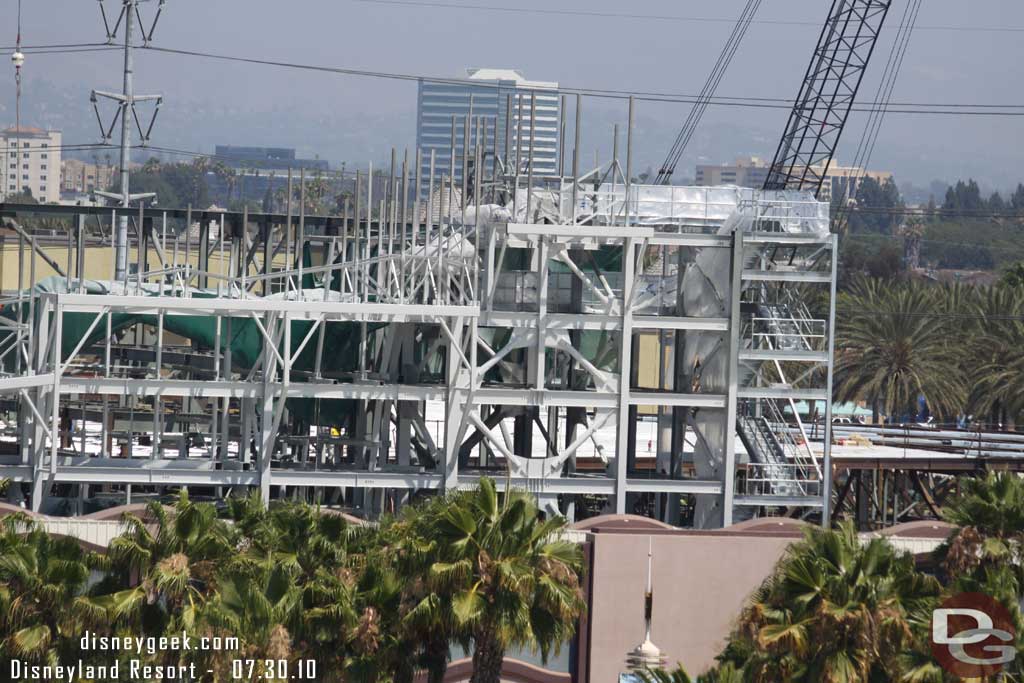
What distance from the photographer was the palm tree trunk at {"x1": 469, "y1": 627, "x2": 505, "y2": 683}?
26984 millimetres

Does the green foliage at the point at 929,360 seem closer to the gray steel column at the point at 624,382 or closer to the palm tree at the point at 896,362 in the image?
the palm tree at the point at 896,362

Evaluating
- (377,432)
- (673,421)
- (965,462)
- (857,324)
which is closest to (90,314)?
(377,432)

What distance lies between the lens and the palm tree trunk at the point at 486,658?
27.0 metres

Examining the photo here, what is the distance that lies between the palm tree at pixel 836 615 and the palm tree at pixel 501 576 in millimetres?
3134

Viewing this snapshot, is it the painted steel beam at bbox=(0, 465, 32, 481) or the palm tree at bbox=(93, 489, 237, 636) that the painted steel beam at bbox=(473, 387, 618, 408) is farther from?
the palm tree at bbox=(93, 489, 237, 636)

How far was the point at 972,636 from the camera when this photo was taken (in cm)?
2414

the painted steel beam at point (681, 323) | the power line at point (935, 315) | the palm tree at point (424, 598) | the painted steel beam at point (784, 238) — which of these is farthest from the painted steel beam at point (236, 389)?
the power line at point (935, 315)

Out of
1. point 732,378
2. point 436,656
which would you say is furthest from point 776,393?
point 436,656

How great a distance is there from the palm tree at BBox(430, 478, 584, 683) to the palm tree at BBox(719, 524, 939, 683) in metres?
3.13

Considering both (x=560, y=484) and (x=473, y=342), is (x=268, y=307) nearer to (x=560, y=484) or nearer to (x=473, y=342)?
(x=473, y=342)

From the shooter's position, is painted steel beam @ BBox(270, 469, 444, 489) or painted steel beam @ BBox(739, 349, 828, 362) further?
painted steel beam @ BBox(739, 349, 828, 362)

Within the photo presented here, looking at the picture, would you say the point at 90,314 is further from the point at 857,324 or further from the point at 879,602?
the point at 857,324

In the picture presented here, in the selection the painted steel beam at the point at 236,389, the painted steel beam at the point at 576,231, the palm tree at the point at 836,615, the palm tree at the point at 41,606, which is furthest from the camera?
the painted steel beam at the point at 576,231

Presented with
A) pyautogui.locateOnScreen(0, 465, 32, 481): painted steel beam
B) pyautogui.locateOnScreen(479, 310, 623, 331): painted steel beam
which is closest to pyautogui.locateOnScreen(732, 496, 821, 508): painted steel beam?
pyautogui.locateOnScreen(479, 310, 623, 331): painted steel beam
